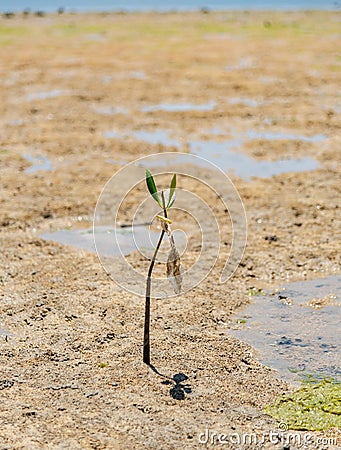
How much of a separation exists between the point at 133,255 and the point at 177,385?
2155mm

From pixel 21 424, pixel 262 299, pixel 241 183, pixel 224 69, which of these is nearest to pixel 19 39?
pixel 224 69

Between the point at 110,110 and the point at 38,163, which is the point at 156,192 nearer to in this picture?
the point at 38,163

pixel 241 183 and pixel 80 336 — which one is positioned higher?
pixel 241 183

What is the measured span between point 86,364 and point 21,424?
738 mm

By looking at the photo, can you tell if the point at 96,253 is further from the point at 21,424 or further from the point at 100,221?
the point at 21,424

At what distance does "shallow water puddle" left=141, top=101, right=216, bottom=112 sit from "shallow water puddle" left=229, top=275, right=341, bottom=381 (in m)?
6.19

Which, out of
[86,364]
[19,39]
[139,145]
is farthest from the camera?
[19,39]

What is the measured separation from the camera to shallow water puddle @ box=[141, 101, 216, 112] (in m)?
11.7

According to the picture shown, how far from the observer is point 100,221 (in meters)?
7.23

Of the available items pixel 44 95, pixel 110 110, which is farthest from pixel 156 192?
pixel 44 95

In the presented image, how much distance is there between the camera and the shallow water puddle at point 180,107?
11664mm

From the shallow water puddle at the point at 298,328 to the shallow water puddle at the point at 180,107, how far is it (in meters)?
6.19

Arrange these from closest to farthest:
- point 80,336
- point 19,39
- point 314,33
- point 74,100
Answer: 1. point 80,336
2. point 74,100
3. point 19,39
4. point 314,33

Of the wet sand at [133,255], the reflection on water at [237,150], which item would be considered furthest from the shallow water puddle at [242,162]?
the wet sand at [133,255]
